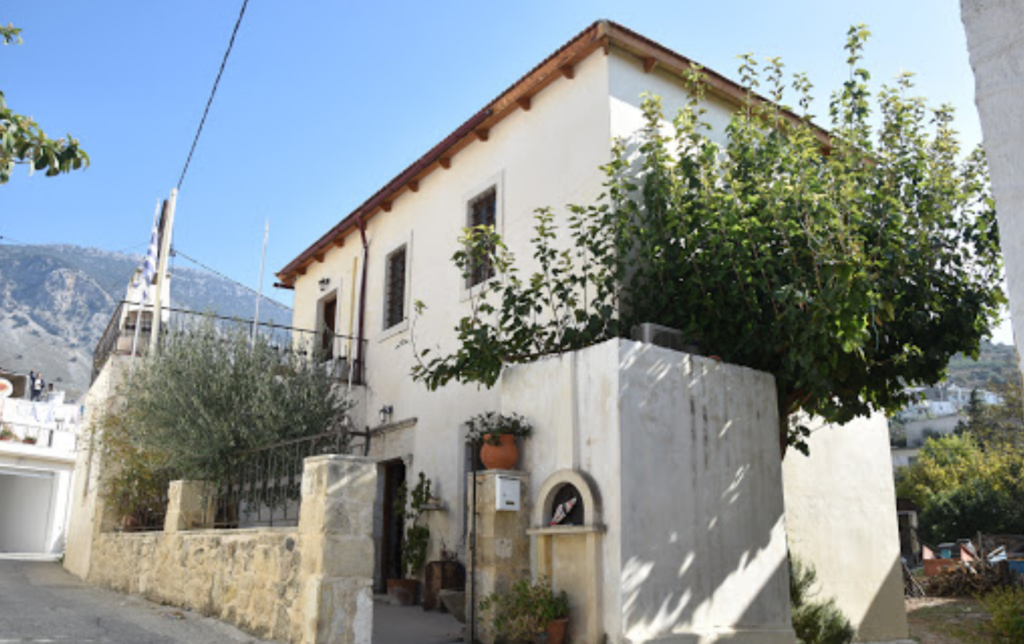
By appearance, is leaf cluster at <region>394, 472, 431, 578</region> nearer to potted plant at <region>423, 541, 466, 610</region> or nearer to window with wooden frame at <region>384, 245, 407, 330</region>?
potted plant at <region>423, 541, 466, 610</region>

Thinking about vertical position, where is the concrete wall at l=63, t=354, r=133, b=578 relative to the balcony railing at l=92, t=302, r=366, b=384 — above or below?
below

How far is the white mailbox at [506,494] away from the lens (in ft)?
24.4

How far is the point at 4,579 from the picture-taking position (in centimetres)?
1241

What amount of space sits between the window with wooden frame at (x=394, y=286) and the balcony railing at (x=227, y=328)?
33.3 inches

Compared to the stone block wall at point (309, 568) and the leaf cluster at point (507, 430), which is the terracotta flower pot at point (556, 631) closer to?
the stone block wall at point (309, 568)

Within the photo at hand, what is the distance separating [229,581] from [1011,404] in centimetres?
3081

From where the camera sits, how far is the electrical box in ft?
24.4

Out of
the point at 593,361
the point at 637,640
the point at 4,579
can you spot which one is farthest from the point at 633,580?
the point at 4,579

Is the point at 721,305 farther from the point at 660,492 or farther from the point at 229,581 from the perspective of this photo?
the point at 229,581

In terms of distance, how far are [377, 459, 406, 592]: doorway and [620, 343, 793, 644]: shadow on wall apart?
5331mm

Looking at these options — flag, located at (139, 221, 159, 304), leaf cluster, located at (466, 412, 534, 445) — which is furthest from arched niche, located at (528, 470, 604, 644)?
flag, located at (139, 221, 159, 304)

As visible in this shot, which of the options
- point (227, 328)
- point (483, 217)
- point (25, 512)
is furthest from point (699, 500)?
point (25, 512)

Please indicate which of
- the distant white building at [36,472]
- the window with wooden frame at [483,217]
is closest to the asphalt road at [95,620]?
the window with wooden frame at [483,217]

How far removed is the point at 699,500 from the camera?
7473 mm
